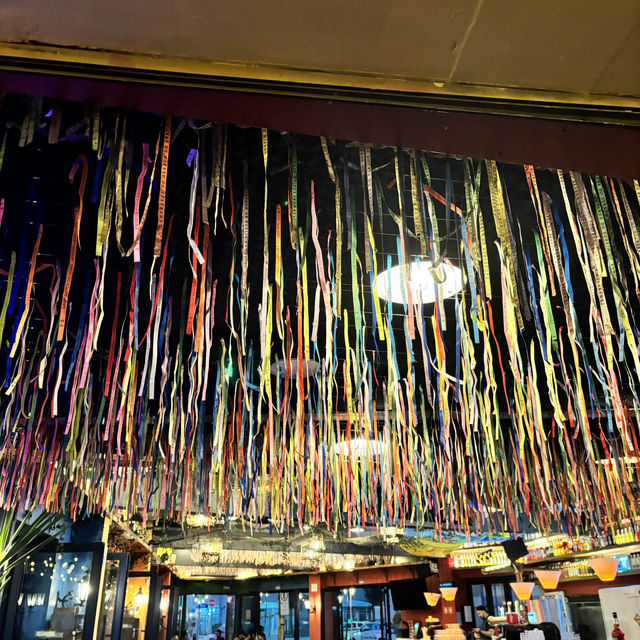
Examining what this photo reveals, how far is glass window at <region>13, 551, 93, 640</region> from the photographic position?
6863 mm

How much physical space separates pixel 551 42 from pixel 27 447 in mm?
4681

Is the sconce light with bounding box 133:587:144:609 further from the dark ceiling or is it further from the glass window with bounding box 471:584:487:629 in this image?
the dark ceiling

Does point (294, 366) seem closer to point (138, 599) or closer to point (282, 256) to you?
point (282, 256)

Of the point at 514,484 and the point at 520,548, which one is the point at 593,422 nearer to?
the point at 514,484

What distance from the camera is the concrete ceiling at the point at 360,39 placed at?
856mm

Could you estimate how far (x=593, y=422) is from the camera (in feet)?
16.3

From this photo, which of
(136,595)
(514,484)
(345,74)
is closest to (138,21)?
(345,74)

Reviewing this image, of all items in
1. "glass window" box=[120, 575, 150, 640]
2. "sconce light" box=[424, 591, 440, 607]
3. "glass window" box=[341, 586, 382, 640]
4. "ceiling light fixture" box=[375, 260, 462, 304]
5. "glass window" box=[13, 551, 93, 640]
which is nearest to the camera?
"ceiling light fixture" box=[375, 260, 462, 304]

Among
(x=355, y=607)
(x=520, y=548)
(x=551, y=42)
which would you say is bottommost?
(x=355, y=607)

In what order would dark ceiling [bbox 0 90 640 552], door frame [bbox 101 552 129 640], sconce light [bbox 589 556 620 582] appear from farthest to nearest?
1. door frame [bbox 101 552 129 640]
2. sconce light [bbox 589 556 620 582]
3. dark ceiling [bbox 0 90 640 552]

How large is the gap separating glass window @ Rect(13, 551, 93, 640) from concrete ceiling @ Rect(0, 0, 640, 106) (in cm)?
801

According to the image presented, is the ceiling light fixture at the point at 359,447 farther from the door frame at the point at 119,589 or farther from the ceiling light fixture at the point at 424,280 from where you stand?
the door frame at the point at 119,589

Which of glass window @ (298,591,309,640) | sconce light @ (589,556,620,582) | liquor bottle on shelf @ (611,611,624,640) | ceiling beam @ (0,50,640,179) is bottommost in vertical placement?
glass window @ (298,591,309,640)

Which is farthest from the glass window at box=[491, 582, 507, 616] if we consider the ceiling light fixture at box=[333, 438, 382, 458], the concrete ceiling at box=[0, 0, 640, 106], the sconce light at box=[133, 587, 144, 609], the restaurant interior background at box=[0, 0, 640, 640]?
the concrete ceiling at box=[0, 0, 640, 106]
